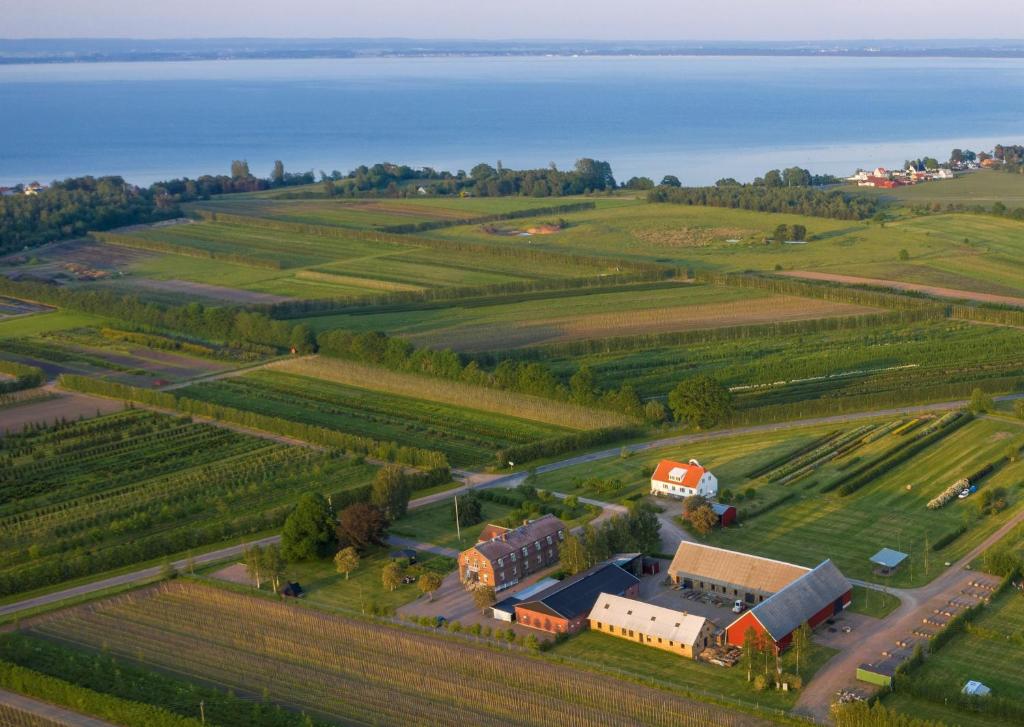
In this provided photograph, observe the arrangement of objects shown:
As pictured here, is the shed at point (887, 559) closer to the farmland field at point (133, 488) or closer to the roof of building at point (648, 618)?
the roof of building at point (648, 618)

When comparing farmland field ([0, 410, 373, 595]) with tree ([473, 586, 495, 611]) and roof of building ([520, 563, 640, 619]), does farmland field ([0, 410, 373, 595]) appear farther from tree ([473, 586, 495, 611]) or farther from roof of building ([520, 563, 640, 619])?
roof of building ([520, 563, 640, 619])

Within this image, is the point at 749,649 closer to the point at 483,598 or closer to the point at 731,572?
the point at 731,572

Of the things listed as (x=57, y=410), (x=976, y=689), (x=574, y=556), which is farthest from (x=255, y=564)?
(x=57, y=410)

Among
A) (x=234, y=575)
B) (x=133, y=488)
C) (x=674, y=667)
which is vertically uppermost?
(x=133, y=488)

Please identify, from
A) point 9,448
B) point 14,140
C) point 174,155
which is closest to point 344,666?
point 9,448

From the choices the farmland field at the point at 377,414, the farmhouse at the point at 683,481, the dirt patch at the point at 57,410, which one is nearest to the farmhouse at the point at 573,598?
the farmhouse at the point at 683,481

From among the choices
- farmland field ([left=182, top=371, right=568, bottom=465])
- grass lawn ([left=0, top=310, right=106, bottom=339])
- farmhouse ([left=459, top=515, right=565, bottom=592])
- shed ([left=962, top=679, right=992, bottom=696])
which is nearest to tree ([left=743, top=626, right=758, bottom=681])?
shed ([left=962, top=679, right=992, bottom=696])
